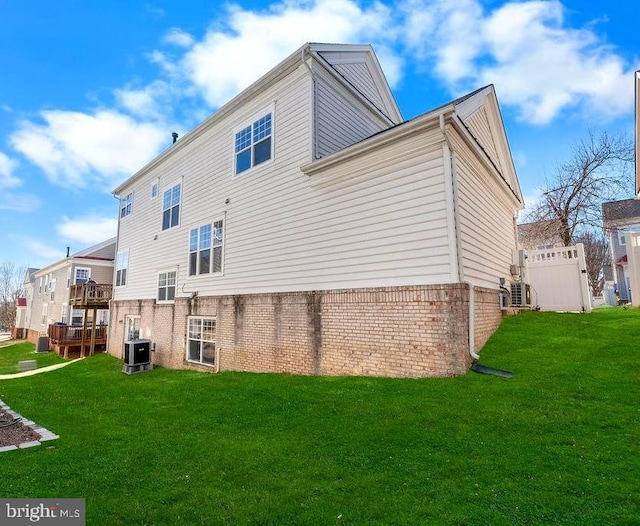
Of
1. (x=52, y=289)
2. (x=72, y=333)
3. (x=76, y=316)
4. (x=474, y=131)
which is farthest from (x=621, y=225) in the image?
(x=52, y=289)

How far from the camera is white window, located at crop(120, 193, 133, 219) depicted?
59.9 ft

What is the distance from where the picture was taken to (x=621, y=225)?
2158 centimetres

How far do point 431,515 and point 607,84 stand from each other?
58.8 feet

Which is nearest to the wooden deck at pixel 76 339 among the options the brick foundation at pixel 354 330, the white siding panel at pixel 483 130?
the brick foundation at pixel 354 330

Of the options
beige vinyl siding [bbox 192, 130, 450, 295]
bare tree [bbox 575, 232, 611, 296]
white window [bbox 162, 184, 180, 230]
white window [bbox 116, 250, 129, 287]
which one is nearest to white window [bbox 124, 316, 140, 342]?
white window [bbox 116, 250, 129, 287]

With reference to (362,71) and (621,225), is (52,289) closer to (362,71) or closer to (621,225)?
(362,71)

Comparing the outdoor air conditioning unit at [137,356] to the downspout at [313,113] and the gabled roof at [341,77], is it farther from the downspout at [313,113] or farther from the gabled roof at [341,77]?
the downspout at [313,113]

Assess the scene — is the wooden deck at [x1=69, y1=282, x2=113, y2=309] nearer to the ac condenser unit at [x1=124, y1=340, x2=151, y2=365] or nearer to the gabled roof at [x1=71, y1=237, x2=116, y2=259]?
the ac condenser unit at [x1=124, y1=340, x2=151, y2=365]

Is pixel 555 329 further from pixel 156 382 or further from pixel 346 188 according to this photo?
pixel 156 382

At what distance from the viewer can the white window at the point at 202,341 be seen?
1142 centimetres

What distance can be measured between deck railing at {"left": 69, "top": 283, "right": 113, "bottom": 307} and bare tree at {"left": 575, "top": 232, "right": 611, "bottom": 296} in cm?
3634

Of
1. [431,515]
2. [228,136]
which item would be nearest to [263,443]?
[431,515]

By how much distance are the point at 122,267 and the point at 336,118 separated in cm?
1399

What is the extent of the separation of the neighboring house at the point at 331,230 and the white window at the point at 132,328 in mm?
756
